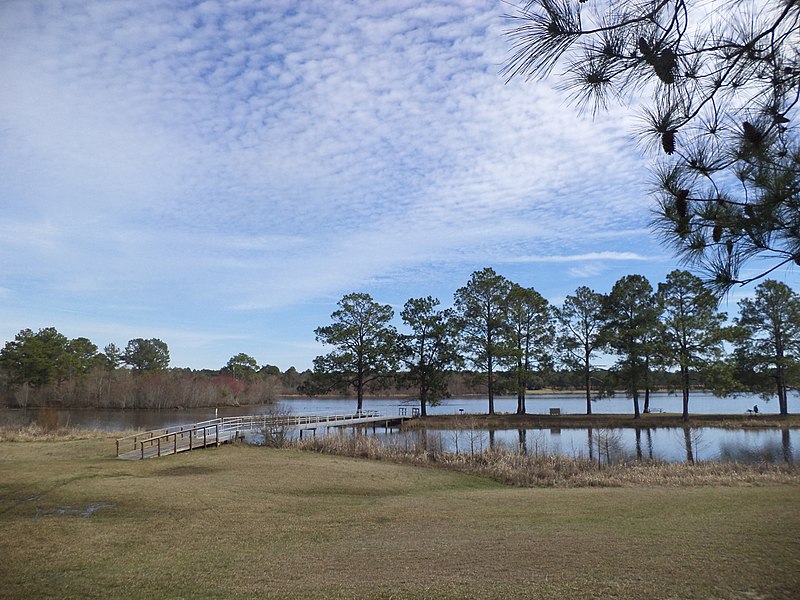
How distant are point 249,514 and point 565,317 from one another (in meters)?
37.3

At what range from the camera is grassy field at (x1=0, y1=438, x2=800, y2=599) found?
714 centimetres

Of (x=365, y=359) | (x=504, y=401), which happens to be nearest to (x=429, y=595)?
(x=365, y=359)

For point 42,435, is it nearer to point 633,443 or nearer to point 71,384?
point 633,443

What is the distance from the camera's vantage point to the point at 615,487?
619 inches

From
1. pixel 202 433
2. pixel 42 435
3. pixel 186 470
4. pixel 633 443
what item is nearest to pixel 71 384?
pixel 42 435

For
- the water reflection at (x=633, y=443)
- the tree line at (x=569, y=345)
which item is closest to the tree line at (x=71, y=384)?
the tree line at (x=569, y=345)

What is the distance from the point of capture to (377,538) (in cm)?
996

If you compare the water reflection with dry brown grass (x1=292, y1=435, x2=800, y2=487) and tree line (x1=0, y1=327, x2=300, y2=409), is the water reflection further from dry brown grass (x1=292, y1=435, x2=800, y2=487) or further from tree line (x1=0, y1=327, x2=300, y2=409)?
tree line (x1=0, y1=327, x2=300, y2=409)

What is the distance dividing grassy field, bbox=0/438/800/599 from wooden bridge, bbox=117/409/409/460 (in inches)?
175

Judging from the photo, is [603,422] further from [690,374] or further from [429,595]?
[429,595]

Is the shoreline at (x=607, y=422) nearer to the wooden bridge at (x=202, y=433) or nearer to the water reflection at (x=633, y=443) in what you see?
the water reflection at (x=633, y=443)

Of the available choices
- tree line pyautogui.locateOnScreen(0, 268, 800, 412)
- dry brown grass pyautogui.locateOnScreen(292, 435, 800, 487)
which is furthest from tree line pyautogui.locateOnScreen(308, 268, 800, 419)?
dry brown grass pyautogui.locateOnScreen(292, 435, 800, 487)

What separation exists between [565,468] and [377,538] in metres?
11.3

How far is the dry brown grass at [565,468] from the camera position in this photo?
16.4m
